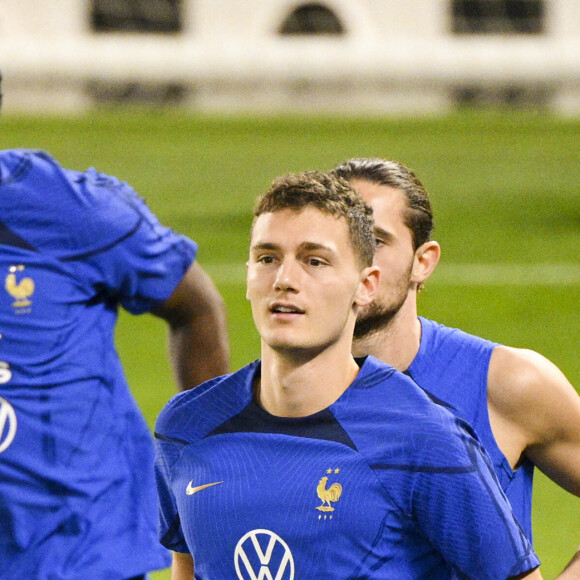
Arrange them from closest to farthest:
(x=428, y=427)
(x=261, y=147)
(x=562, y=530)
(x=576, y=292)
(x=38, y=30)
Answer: (x=428, y=427)
(x=562, y=530)
(x=576, y=292)
(x=261, y=147)
(x=38, y=30)

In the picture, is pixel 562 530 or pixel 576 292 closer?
pixel 562 530

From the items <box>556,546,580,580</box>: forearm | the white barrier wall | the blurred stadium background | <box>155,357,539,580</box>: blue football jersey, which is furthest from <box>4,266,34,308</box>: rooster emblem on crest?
the white barrier wall

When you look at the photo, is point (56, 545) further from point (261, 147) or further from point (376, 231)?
point (261, 147)

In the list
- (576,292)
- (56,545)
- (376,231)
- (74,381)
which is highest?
(376,231)

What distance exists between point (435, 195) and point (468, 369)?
1514 centimetres

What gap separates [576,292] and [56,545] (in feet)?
35.4

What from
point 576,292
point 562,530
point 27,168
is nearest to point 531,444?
point 27,168

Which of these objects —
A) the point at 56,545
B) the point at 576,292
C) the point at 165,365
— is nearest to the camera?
the point at 56,545

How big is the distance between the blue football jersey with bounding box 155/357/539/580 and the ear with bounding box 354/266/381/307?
0.14m

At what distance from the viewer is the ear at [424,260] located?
A: 3.27 meters

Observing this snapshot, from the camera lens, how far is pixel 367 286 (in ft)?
8.71

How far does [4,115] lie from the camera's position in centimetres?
2445

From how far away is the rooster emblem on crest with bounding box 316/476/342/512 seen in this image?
8.41 ft

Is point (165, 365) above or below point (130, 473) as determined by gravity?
below
